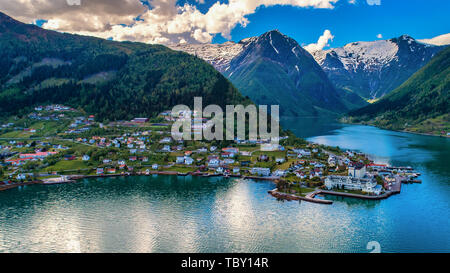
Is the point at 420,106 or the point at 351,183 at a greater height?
the point at 420,106

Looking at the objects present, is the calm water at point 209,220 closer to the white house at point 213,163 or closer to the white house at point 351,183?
the white house at point 351,183

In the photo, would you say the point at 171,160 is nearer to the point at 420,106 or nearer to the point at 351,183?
the point at 351,183

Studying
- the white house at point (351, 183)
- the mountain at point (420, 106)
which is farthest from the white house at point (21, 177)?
the mountain at point (420, 106)

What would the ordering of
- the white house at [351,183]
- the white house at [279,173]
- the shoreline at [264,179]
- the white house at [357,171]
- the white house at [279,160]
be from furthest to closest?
1. the white house at [279,160]
2. the white house at [279,173]
3. the white house at [357,171]
4. the white house at [351,183]
5. the shoreline at [264,179]

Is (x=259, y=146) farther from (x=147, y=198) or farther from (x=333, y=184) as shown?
(x=147, y=198)

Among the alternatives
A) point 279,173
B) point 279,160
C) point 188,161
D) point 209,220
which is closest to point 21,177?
point 188,161

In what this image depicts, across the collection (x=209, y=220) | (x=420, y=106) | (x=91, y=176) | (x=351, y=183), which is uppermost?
(x=420, y=106)

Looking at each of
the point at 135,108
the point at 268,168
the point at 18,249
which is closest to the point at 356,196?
the point at 268,168
